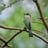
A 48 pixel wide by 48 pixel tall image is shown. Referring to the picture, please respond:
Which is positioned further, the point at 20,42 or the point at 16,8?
the point at 16,8

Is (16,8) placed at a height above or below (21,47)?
above

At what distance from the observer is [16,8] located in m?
3.90

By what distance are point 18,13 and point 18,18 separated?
6.3 inches

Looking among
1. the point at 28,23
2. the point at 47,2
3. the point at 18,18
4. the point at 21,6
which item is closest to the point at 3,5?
the point at 28,23

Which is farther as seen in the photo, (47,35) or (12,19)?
(12,19)

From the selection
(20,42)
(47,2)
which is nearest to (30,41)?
(20,42)

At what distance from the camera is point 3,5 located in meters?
1.77

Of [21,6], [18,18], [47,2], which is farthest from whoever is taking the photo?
[21,6]

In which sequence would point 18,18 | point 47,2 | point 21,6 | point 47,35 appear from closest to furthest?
point 47,35
point 47,2
point 18,18
point 21,6

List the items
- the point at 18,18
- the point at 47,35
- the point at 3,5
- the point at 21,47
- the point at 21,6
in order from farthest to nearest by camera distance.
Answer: the point at 21,6 < the point at 18,18 < the point at 21,47 < the point at 3,5 < the point at 47,35

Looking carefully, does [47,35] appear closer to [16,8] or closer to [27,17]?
[27,17]

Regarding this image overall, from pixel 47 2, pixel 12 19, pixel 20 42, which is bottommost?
pixel 20 42

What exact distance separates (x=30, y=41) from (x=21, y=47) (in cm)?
51

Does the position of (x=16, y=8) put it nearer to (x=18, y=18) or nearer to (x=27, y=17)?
(x=18, y=18)
